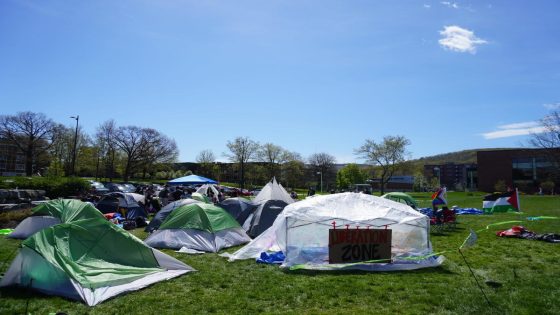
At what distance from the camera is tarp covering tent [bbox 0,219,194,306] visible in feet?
23.6

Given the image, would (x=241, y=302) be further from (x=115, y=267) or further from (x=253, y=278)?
(x=115, y=267)

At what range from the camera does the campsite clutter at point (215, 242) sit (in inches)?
291

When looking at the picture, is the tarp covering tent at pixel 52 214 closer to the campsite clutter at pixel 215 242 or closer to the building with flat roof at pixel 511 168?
the campsite clutter at pixel 215 242

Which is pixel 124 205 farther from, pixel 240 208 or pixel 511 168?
pixel 511 168

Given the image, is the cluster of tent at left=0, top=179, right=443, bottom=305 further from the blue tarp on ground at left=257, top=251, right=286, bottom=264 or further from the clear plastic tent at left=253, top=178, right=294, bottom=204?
the clear plastic tent at left=253, top=178, right=294, bottom=204

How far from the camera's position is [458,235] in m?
15.5

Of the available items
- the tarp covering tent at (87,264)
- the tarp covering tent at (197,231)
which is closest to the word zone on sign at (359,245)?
the tarp covering tent at (87,264)

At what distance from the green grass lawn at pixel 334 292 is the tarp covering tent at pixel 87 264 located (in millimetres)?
244

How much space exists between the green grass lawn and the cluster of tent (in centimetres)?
37

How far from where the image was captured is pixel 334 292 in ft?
24.7

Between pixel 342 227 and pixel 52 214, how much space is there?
9634 millimetres

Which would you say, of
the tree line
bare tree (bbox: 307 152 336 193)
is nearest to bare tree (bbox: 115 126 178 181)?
the tree line

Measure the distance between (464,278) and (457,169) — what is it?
14831 cm

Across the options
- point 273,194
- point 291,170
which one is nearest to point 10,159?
point 291,170
